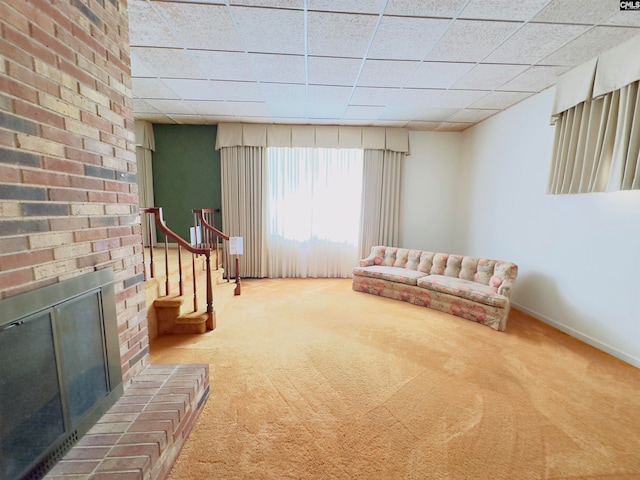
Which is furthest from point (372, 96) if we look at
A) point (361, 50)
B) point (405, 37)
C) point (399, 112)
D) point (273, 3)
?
point (273, 3)

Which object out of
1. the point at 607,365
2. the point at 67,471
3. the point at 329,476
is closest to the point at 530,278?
the point at 607,365

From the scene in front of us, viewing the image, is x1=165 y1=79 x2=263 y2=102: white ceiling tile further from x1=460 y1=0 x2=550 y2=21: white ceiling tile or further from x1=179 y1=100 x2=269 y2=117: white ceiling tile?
x1=460 y1=0 x2=550 y2=21: white ceiling tile

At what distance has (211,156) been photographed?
480cm

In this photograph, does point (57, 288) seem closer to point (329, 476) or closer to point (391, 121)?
point (329, 476)

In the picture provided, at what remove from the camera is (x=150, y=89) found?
3266 mm

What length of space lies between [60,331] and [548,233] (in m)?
4.31

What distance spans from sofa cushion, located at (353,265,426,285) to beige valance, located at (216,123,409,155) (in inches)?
83.3

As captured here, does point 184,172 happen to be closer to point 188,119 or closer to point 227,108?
point 188,119

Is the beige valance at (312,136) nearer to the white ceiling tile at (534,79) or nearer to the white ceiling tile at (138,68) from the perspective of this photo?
the white ceiling tile at (138,68)

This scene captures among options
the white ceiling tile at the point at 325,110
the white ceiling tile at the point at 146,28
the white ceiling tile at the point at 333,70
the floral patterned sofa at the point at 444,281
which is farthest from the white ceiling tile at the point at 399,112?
the white ceiling tile at the point at 146,28

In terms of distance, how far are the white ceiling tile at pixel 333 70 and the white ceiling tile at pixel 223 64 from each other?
0.64 meters

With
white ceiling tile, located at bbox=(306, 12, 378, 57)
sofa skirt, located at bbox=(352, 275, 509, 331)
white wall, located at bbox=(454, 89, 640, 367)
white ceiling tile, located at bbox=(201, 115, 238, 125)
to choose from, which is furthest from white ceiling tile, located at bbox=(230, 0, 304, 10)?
sofa skirt, located at bbox=(352, 275, 509, 331)

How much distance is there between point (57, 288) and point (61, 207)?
0.35 metres

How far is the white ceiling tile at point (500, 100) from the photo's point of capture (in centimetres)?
336
